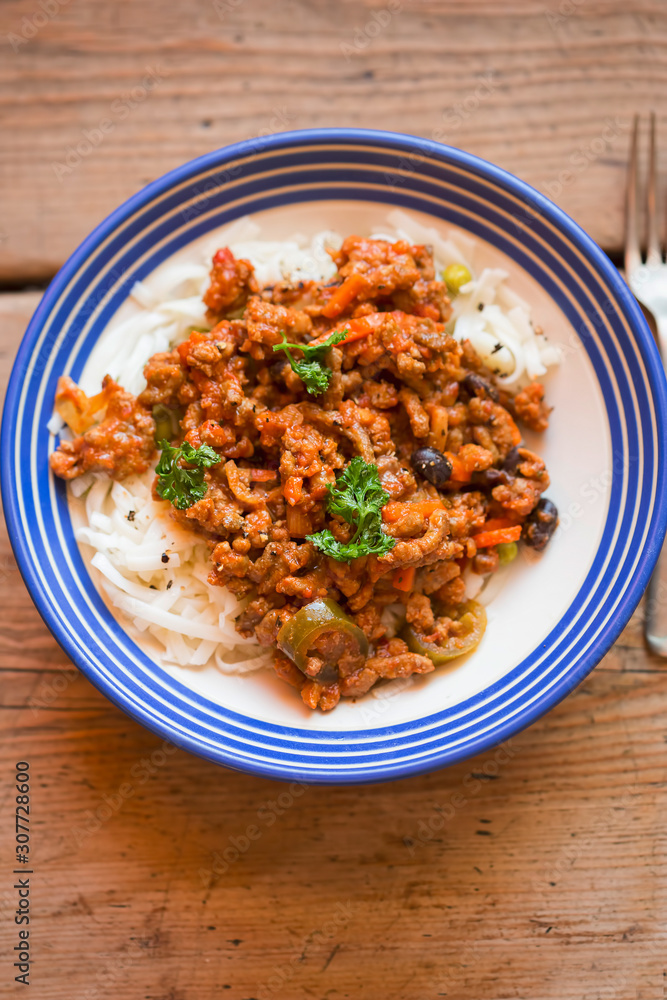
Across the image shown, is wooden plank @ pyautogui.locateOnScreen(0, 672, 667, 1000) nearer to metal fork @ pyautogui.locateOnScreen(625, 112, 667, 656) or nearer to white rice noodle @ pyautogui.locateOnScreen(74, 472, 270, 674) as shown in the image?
metal fork @ pyautogui.locateOnScreen(625, 112, 667, 656)

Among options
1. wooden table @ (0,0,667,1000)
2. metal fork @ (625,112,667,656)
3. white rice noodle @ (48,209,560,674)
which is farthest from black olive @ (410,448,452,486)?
wooden table @ (0,0,667,1000)

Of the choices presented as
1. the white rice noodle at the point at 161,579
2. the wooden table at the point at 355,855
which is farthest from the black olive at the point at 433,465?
the wooden table at the point at 355,855

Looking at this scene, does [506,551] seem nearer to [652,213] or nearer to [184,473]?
[184,473]

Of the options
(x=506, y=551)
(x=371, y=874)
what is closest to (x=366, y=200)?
(x=506, y=551)

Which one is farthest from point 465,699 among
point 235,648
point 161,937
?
point 161,937

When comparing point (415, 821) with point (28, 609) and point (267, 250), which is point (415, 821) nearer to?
point (28, 609)

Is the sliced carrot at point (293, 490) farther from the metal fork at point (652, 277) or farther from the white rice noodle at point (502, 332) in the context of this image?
the metal fork at point (652, 277)

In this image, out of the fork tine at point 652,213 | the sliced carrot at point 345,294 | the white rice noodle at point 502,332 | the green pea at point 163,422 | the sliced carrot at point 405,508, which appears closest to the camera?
the sliced carrot at point 405,508
